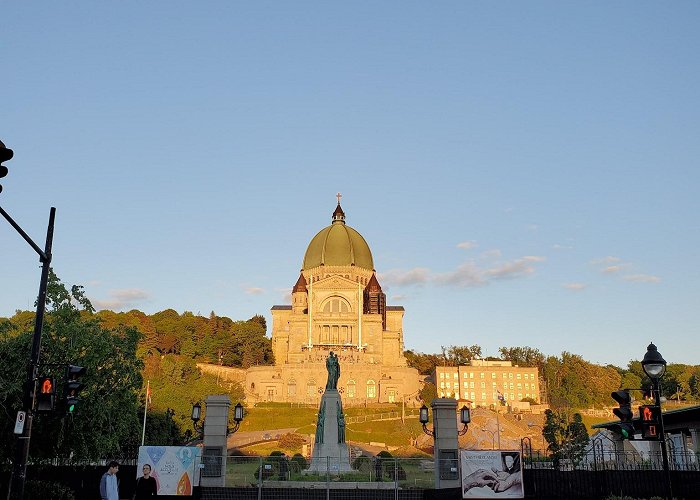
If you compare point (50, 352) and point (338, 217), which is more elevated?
point (338, 217)

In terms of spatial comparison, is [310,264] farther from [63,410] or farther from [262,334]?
[63,410]

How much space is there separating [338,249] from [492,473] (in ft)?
380

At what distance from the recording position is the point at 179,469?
80.0 feet

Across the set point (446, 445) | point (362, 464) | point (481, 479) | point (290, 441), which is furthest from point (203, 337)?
point (481, 479)

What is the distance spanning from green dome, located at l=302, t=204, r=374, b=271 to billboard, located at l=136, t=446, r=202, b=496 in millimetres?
112704

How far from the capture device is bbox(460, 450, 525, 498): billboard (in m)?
23.2

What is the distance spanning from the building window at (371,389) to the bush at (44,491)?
95786mm

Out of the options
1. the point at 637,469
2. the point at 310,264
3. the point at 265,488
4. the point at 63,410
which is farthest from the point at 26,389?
the point at 310,264

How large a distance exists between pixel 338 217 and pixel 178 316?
45851 millimetres

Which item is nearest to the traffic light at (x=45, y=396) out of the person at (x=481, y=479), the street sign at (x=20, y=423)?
the street sign at (x=20, y=423)

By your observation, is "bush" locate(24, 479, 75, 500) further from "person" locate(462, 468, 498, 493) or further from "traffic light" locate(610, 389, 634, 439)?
"traffic light" locate(610, 389, 634, 439)

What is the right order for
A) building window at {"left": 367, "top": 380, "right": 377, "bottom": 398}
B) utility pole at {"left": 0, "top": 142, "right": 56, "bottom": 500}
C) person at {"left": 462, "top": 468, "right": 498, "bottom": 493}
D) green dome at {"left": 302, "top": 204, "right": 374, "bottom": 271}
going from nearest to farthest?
→ utility pole at {"left": 0, "top": 142, "right": 56, "bottom": 500}, person at {"left": 462, "top": 468, "right": 498, "bottom": 493}, building window at {"left": 367, "top": 380, "right": 377, "bottom": 398}, green dome at {"left": 302, "top": 204, "right": 374, "bottom": 271}

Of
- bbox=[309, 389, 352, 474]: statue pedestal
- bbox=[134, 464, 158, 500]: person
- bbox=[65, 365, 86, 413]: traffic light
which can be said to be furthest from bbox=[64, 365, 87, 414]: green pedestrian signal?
bbox=[309, 389, 352, 474]: statue pedestal

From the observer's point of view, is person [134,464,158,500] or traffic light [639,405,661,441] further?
person [134,464,158,500]
